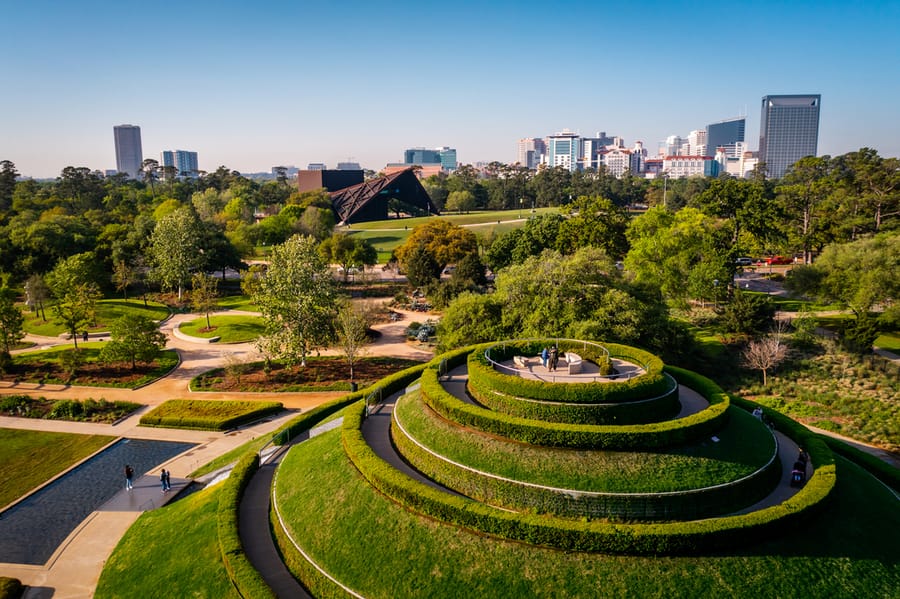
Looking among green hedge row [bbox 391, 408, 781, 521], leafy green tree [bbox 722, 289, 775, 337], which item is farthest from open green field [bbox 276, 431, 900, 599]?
leafy green tree [bbox 722, 289, 775, 337]

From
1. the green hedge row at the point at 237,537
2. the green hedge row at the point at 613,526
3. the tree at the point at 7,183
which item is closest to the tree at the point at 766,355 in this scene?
the green hedge row at the point at 613,526

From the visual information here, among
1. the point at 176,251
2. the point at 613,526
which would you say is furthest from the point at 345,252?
the point at 613,526

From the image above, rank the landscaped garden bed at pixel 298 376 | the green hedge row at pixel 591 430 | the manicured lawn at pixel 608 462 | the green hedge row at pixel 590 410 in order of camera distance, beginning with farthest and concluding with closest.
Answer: the landscaped garden bed at pixel 298 376
the green hedge row at pixel 590 410
the green hedge row at pixel 591 430
the manicured lawn at pixel 608 462

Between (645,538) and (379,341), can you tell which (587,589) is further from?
(379,341)

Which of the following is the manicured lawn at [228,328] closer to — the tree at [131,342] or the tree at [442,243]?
the tree at [131,342]

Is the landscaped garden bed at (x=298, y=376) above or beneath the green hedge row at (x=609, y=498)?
beneath

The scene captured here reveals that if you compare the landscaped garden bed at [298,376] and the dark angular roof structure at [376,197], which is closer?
the landscaped garden bed at [298,376]
